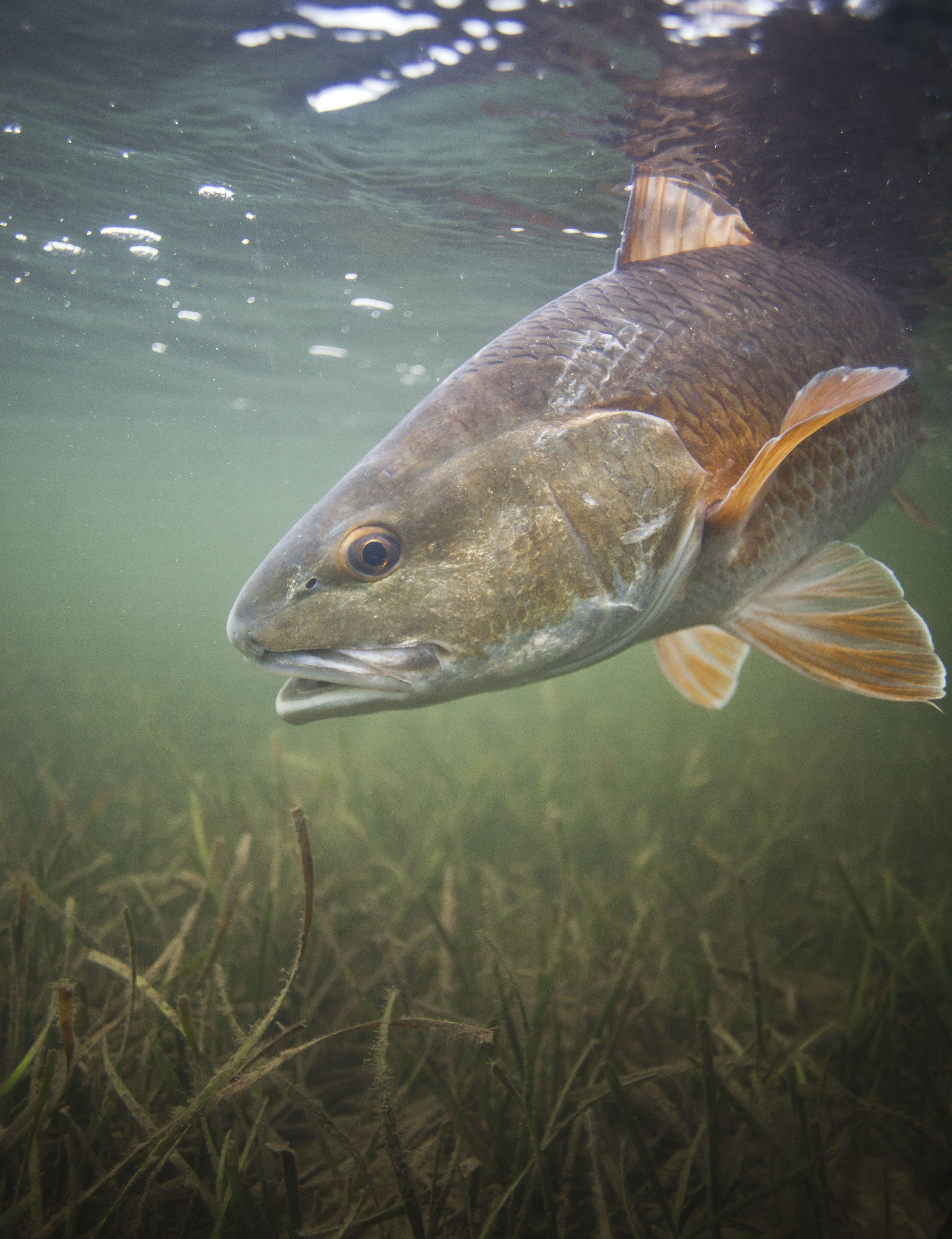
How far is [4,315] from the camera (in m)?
13.4

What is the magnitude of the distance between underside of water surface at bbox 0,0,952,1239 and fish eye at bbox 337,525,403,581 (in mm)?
777

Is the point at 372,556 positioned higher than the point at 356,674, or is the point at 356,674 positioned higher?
the point at 372,556

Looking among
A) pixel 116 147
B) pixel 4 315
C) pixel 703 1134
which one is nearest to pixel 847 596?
pixel 703 1134

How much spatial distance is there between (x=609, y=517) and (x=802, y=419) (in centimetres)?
80

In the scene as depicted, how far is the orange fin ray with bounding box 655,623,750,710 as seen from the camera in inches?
133

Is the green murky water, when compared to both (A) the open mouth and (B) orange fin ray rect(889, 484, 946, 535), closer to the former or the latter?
(B) orange fin ray rect(889, 484, 946, 535)

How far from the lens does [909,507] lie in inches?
199

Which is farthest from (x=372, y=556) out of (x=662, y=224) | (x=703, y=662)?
(x=662, y=224)

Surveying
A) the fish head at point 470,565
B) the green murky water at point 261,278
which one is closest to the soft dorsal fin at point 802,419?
the fish head at point 470,565

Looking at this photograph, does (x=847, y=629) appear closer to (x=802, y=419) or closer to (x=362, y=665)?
(x=802, y=419)

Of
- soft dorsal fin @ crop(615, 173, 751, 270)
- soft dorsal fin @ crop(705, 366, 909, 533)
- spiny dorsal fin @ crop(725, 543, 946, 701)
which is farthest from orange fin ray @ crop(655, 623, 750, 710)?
soft dorsal fin @ crop(615, 173, 751, 270)

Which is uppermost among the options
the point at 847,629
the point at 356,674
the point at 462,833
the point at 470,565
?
the point at 470,565

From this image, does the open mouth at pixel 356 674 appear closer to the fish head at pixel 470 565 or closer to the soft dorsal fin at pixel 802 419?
the fish head at pixel 470 565

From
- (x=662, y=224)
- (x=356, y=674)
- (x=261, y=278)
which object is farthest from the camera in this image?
(x=261, y=278)
